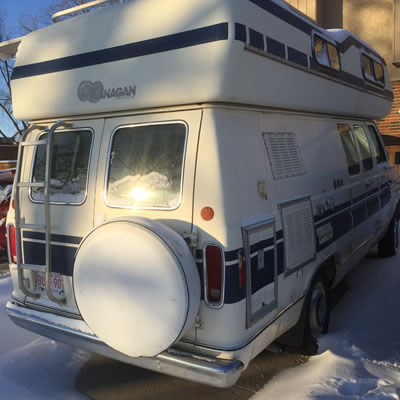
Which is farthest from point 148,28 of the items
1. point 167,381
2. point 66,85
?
point 167,381

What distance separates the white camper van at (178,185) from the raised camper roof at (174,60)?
10 millimetres

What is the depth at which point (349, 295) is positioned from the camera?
195 inches

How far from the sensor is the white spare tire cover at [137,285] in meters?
2.47

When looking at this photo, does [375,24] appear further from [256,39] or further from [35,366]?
[35,366]

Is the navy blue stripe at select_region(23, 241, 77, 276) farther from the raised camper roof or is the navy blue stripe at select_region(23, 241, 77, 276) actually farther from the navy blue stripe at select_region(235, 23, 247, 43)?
the navy blue stripe at select_region(235, 23, 247, 43)

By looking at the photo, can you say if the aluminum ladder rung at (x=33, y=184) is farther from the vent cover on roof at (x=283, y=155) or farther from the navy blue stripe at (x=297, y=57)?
the navy blue stripe at (x=297, y=57)

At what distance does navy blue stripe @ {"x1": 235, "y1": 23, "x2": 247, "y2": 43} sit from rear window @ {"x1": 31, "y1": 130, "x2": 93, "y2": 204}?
4.47ft

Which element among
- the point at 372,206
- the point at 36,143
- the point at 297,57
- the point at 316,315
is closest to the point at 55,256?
the point at 36,143

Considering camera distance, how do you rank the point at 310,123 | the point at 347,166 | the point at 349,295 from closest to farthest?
the point at 310,123 → the point at 347,166 → the point at 349,295

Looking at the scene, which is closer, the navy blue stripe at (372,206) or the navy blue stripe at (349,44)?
the navy blue stripe at (349,44)

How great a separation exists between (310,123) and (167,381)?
2.52 m

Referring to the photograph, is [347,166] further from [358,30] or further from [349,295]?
[358,30]

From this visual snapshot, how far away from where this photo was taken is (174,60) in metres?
2.76

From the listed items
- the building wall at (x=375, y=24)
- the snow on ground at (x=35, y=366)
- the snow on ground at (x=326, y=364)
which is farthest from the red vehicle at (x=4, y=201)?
the building wall at (x=375, y=24)
